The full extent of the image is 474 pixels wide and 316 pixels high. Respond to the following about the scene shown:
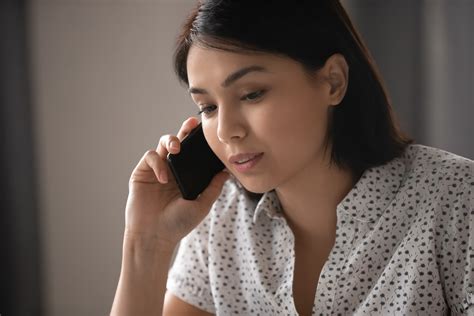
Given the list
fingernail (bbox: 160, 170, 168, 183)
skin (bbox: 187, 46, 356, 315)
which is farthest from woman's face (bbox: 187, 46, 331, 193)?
fingernail (bbox: 160, 170, 168, 183)

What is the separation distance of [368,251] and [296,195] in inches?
8.2

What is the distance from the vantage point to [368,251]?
1.30 metres

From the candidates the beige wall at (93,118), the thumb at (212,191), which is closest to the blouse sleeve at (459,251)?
the thumb at (212,191)

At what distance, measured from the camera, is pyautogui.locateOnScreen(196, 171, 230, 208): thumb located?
58.5 inches

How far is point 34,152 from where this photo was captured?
2307 millimetres

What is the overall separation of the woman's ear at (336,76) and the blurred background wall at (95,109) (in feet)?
3.50

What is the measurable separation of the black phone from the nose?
0.74 feet

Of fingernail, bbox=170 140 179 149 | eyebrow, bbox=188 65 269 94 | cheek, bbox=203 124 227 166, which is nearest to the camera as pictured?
eyebrow, bbox=188 65 269 94

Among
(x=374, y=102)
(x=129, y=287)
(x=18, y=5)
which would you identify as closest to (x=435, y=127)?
(x=374, y=102)

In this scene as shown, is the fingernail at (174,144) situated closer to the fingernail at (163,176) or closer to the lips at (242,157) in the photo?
the fingernail at (163,176)

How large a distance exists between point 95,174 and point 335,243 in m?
1.29

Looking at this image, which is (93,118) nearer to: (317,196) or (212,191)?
(212,191)

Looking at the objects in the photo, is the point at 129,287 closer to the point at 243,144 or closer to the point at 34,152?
the point at 243,144

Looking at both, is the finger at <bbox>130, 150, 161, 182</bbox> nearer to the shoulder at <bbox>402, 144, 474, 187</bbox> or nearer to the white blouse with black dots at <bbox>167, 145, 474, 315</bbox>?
the white blouse with black dots at <bbox>167, 145, 474, 315</bbox>
